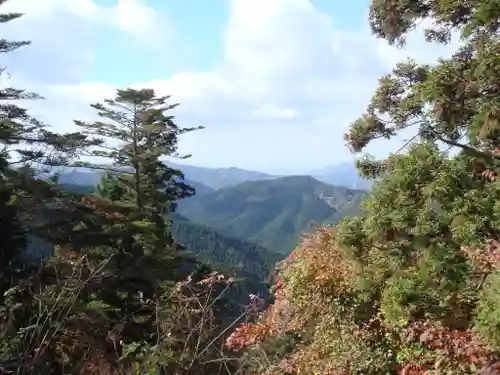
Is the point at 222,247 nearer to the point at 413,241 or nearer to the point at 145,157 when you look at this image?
the point at 145,157

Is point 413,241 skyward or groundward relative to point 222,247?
skyward

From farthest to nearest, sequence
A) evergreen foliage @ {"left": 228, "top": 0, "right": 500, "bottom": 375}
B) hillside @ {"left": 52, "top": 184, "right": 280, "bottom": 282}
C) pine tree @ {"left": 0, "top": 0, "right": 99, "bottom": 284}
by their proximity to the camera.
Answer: hillside @ {"left": 52, "top": 184, "right": 280, "bottom": 282} → pine tree @ {"left": 0, "top": 0, "right": 99, "bottom": 284} → evergreen foliage @ {"left": 228, "top": 0, "right": 500, "bottom": 375}

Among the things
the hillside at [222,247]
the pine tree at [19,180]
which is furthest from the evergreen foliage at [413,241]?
the hillside at [222,247]

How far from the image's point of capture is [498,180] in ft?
21.0

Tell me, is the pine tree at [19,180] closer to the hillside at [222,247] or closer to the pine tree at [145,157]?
the pine tree at [145,157]

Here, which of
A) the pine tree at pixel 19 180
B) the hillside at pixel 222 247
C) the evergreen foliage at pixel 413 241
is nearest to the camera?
the evergreen foliage at pixel 413 241

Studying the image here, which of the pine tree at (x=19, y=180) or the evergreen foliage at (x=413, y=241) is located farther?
the pine tree at (x=19, y=180)

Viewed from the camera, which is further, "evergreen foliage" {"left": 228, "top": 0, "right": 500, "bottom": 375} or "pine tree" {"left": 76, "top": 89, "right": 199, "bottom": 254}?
"pine tree" {"left": 76, "top": 89, "right": 199, "bottom": 254}

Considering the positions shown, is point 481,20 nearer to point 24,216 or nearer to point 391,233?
point 391,233

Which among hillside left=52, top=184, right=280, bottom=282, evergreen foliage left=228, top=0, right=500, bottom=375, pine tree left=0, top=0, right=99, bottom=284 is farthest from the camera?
hillside left=52, top=184, right=280, bottom=282

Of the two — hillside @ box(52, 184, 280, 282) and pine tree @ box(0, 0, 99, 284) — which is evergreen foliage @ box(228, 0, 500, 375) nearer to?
pine tree @ box(0, 0, 99, 284)

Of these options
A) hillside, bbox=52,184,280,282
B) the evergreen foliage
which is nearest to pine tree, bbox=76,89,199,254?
the evergreen foliage

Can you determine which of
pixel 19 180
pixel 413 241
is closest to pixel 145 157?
pixel 19 180

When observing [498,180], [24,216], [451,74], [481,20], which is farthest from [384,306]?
[24,216]
